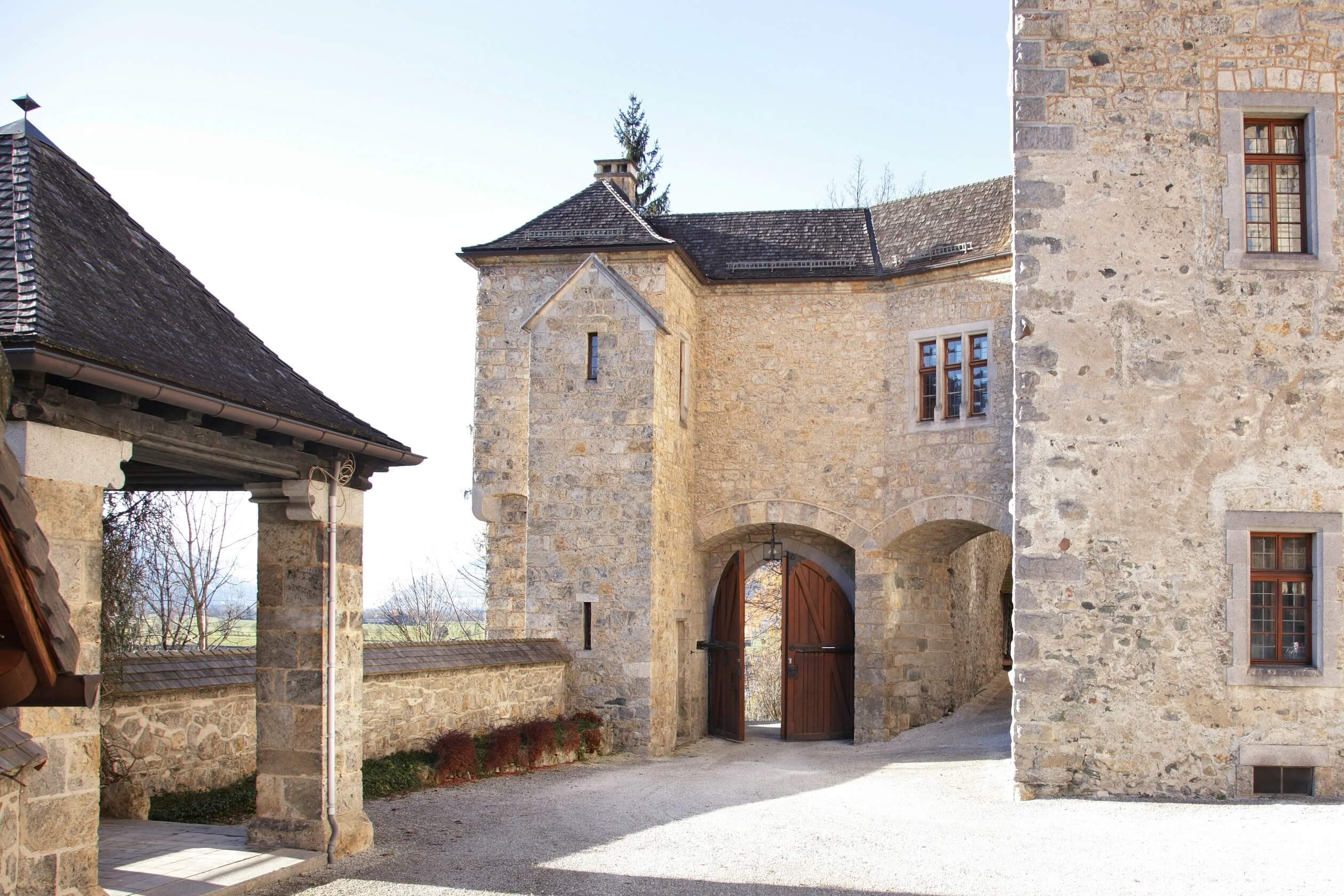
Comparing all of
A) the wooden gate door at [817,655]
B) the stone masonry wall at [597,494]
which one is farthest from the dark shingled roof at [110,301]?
the wooden gate door at [817,655]

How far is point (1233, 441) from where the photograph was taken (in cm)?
1021

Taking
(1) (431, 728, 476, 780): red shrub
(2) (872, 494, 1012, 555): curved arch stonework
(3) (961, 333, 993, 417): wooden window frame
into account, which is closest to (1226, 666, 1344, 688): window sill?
(2) (872, 494, 1012, 555): curved arch stonework

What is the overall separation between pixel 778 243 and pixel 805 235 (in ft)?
1.38

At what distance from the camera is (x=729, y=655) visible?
53.8ft

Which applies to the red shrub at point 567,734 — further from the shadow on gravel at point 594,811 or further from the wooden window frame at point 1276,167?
the wooden window frame at point 1276,167

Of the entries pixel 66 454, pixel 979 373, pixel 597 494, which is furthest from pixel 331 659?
pixel 979 373

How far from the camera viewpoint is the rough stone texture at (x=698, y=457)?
13.9 m

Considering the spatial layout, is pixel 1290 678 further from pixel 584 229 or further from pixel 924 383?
pixel 584 229

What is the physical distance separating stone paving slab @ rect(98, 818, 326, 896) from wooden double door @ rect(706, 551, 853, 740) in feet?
29.5

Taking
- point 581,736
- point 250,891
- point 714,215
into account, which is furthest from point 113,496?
point 714,215

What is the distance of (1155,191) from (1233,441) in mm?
2195

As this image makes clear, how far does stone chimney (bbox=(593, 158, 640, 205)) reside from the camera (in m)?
16.8

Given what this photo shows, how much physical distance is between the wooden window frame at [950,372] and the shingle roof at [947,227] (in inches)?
36.8

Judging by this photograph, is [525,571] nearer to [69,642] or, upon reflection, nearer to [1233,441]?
[1233,441]
